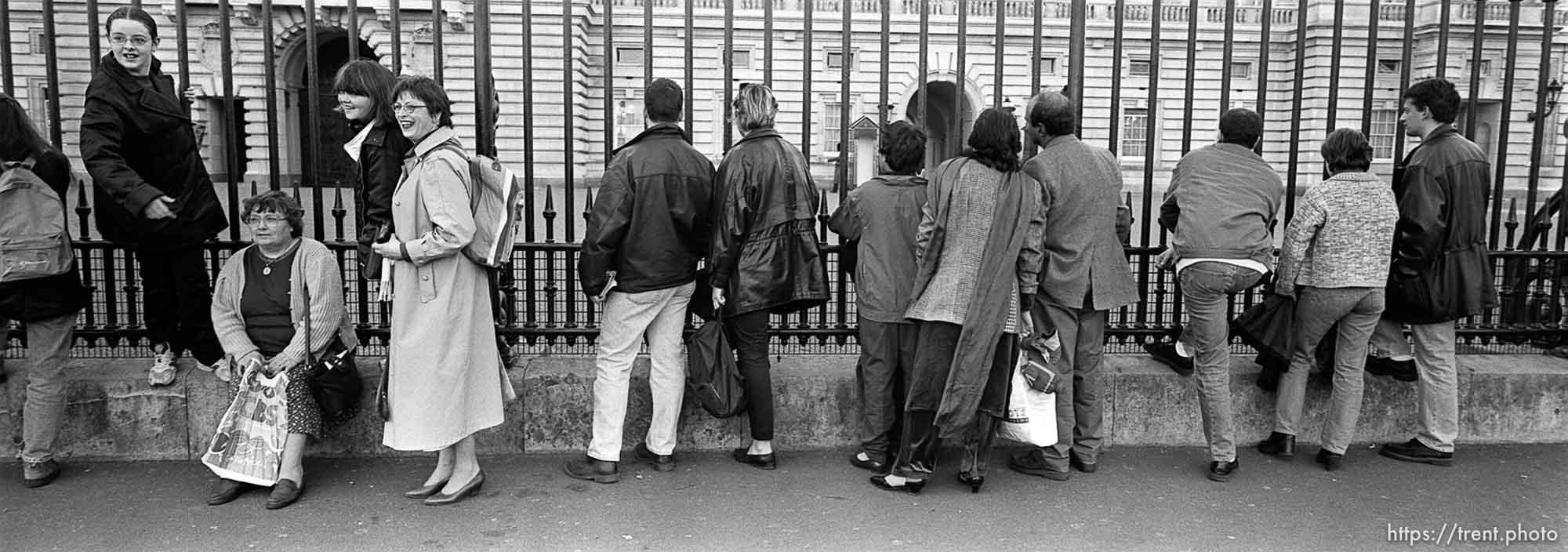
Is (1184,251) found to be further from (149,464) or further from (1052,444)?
(149,464)

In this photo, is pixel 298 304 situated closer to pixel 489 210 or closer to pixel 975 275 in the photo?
pixel 489 210

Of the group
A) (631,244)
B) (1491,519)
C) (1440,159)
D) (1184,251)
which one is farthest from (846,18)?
(1491,519)

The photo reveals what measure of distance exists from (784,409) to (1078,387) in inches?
57.2

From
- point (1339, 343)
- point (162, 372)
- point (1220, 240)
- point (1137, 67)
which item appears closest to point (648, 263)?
point (162, 372)

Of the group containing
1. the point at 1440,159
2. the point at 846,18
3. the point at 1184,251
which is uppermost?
the point at 846,18

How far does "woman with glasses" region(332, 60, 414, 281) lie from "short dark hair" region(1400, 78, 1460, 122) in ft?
15.5

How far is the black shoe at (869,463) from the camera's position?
187 inches

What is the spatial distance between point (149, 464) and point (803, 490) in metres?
3.13

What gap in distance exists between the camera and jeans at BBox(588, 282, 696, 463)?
4.57 meters

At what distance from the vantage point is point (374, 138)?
4223 mm

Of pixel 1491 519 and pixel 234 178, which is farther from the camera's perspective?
pixel 234 178

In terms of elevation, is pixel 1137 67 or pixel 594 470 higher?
pixel 1137 67

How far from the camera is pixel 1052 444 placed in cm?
457

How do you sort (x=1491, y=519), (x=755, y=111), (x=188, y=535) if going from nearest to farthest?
1. (x=188, y=535)
2. (x=1491, y=519)
3. (x=755, y=111)
